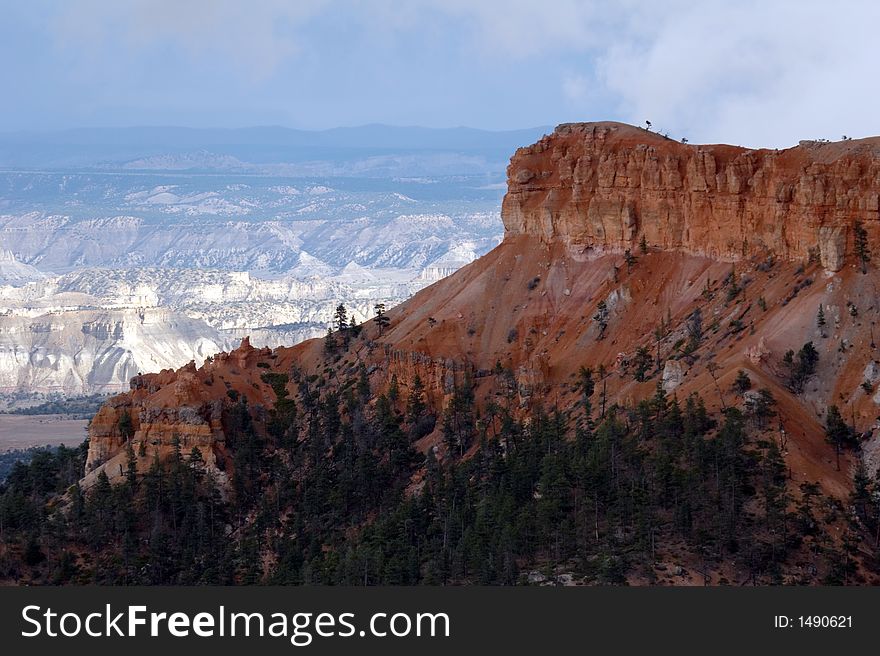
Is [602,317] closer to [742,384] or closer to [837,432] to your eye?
[742,384]

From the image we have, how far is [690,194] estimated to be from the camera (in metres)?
101

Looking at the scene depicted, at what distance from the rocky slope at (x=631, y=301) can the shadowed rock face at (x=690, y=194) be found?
106 millimetres

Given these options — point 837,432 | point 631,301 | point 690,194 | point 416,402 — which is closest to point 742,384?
point 837,432

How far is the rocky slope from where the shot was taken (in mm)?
82688

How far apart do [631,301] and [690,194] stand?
293 inches

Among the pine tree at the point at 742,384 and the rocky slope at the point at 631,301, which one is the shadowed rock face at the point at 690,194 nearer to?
the rocky slope at the point at 631,301

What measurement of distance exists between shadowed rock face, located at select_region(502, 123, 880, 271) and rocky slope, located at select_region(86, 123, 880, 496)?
11 cm

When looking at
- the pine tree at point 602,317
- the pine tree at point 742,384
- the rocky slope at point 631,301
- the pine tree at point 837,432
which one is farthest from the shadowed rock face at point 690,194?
the pine tree at point 837,432

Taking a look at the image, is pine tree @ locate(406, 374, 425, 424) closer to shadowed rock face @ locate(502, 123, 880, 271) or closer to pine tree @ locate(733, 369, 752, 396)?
shadowed rock face @ locate(502, 123, 880, 271)

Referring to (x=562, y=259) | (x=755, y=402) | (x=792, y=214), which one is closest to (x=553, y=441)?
(x=755, y=402)

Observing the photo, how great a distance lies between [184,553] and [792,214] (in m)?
38.2

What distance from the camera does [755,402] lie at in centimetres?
7625

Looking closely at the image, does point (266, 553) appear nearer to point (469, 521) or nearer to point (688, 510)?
point (469, 521)

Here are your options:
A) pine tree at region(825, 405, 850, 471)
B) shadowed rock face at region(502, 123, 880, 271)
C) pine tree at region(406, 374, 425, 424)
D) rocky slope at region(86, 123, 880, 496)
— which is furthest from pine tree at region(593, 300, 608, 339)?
pine tree at region(825, 405, 850, 471)
